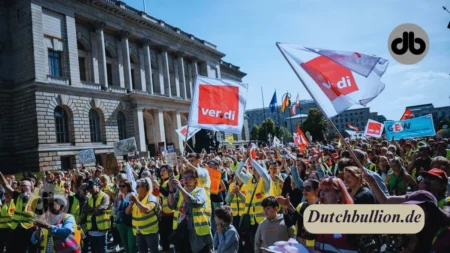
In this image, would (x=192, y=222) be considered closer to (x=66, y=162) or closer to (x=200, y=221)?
(x=200, y=221)

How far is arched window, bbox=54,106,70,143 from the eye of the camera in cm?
2598

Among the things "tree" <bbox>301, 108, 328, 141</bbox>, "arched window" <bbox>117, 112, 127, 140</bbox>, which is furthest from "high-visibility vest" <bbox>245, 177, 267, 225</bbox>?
"tree" <bbox>301, 108, 328, 141</bbox>

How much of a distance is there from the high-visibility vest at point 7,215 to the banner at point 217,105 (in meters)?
4.18

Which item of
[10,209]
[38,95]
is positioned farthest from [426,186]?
[38,95]

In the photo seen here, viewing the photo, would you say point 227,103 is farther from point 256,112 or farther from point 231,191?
point 256,112

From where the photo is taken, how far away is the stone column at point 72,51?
27.1 meters

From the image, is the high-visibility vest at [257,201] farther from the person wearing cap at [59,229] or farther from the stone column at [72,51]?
the stone column at [72,51]

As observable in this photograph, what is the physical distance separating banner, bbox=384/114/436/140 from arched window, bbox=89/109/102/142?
24.3 metres

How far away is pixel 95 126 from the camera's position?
96.8 ft

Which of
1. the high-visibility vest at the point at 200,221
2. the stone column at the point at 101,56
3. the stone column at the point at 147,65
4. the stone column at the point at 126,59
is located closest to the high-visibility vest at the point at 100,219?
Answer: the high-visibility vest at the point at 200,221

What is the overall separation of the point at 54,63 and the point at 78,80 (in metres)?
2.25

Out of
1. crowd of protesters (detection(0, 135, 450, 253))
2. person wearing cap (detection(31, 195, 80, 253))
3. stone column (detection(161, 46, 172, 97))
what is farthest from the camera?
stone column (detection(161, 46, 172, 97))

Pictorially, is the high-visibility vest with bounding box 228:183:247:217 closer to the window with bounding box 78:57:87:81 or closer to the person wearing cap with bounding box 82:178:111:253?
the person wearing cap with bounding box 82:178:111:253

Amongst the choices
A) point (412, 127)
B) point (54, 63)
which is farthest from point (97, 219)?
point (54, 63)
